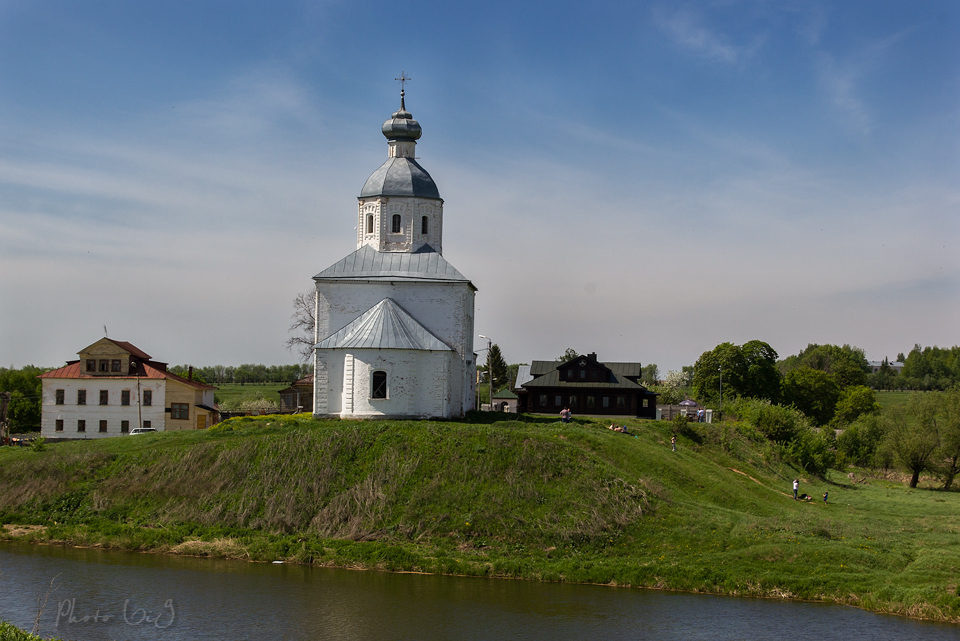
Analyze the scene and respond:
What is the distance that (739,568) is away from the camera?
27.3 metres

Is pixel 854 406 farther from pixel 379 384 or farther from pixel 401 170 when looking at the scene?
pixel 379 384

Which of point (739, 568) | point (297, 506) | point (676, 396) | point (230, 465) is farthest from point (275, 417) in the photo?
point (676, 396)

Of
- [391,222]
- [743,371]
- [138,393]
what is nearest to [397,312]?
[391,222]

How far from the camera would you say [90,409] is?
177 feet

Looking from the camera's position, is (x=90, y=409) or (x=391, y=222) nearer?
(x=391, y=222)

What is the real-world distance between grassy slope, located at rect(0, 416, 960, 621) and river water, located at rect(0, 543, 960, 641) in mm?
1437

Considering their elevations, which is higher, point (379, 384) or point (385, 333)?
point (385, 333)

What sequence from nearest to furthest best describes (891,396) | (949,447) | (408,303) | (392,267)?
1. (408,303)
2. (392,267)
3. (949,447)
4. (891,396)

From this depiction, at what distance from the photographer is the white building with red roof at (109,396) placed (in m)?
53.7

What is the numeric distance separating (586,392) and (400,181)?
21.7 m

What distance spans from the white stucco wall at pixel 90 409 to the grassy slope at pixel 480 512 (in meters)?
14.7

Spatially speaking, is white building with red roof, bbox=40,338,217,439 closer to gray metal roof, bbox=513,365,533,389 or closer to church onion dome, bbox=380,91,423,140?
church onion dome, bbox=380,91,423,140

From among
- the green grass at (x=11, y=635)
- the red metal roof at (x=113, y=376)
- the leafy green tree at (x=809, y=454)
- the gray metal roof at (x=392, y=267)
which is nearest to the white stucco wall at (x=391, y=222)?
the gray metal roof at (x=392, y=267)

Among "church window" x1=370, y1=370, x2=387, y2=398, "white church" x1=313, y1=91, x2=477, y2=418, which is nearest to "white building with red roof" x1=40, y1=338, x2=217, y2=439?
"white church" x1=313, y1=91, x2=477, y2=418
